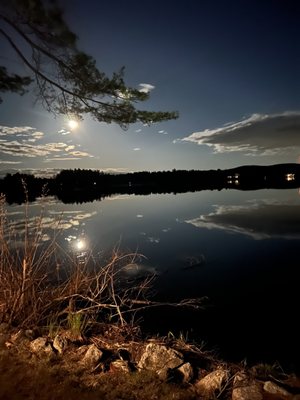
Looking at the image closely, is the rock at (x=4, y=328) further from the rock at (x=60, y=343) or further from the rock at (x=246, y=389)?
the rock at (x=246, y=389)

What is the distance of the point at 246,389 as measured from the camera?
3920 mm

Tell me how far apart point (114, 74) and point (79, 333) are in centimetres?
657

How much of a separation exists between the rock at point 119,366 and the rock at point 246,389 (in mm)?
1408

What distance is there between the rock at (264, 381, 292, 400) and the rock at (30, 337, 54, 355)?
2974 mm

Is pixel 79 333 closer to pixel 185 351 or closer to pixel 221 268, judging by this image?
pixel 185 351

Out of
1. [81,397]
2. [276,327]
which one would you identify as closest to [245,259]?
[276,327]

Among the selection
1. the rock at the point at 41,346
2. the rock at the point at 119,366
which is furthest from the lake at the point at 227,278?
the rock at the point at 41,346

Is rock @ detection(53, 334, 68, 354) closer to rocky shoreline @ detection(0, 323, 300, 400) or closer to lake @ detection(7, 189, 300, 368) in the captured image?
rocky shoreline @ detection(0, 323, 300, 400)

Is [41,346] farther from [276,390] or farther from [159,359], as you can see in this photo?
[276,390]

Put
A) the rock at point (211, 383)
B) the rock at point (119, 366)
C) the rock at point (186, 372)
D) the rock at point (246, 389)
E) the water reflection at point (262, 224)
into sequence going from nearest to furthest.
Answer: the rock at point (246, 389) → the rock at point (211, 383) → the rock at point (186, 372) → the rock at point (119, 366) → the water reflection at point (262, 224)

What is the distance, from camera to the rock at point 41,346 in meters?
4.79

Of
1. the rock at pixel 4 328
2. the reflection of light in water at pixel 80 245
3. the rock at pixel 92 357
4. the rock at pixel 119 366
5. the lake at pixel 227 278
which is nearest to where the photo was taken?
the rock at pixel 119 366

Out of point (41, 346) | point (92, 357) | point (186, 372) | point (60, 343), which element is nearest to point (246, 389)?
point (186, 372)

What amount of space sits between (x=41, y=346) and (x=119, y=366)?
4.22 feet
